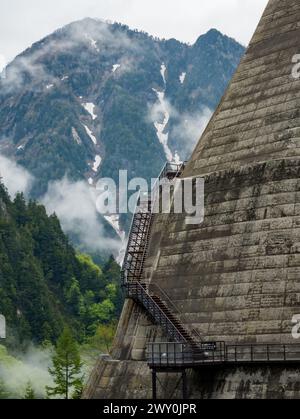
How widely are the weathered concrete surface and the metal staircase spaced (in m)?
0.78

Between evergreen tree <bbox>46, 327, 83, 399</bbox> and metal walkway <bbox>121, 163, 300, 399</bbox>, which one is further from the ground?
evergreen tree <bbox>46, 327, 83, 399</bbox>

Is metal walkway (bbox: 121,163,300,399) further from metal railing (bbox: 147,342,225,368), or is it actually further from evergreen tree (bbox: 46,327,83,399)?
evergreen tree (bbox: 46,327,83,399)

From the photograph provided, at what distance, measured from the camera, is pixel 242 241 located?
1999 inches

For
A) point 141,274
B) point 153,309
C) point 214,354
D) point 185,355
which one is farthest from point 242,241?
point 141,274

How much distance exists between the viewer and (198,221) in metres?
54.7

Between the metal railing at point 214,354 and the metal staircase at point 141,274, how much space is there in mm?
772

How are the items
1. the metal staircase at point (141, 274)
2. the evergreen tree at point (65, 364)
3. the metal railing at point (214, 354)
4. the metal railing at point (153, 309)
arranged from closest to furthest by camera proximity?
the metal railing at point (214, 354) < the metal railing at point (153, 309) < the metal staircase at point (141, 274) < the evergreen tree at point (65, 364)

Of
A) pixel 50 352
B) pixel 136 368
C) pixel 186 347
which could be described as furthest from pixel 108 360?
pixel 50 352

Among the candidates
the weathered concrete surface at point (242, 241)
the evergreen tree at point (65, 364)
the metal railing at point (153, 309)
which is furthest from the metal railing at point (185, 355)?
the evergreen tree at point (65, 364)

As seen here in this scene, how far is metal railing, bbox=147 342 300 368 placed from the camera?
4525 centimetres

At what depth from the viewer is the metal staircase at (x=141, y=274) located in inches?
1994

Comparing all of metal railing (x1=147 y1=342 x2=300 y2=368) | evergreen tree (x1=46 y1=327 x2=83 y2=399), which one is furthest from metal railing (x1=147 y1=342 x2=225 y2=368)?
evergreen tree (x1=46 y1=327 x2=83 y2=399)

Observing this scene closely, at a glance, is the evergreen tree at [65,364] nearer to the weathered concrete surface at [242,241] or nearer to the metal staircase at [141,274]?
the metal staircase at [141,274]

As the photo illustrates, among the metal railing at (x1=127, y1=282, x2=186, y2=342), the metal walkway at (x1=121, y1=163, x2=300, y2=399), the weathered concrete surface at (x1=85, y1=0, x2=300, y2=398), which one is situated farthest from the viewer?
the metal railing at (x1=127, y1=282, x2=186, y2=342)
